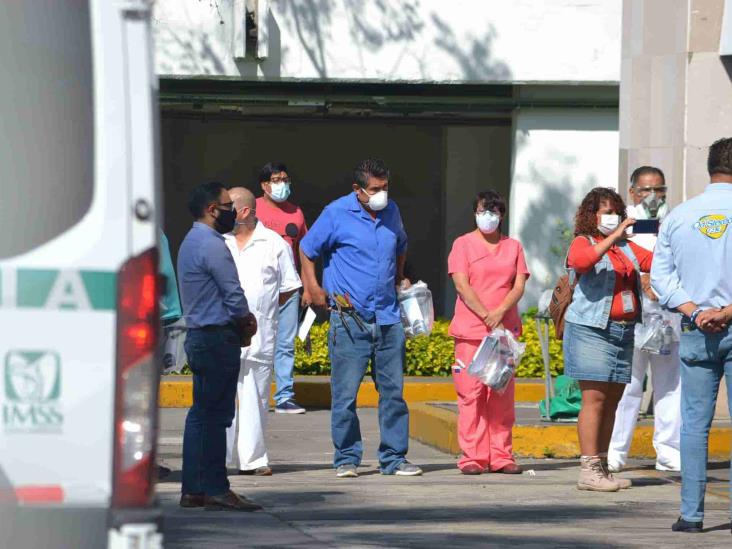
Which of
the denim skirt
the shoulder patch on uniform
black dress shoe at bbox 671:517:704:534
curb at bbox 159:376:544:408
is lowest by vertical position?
curb at bbox 159:376:544:408

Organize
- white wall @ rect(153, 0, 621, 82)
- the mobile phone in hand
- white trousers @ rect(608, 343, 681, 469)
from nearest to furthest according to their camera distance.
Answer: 1. the mobile phone in hand
2. white trousers @ rect(608, 343, 681, 469)
3. white wall @ rect(153, 0, 621, 82)

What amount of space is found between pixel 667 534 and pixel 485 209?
2963mm

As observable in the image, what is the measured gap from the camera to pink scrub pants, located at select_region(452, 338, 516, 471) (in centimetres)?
1002

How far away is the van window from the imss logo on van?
0.27 metres

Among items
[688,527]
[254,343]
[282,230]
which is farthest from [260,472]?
[282,230]

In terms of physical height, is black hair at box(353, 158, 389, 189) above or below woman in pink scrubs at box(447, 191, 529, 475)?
above

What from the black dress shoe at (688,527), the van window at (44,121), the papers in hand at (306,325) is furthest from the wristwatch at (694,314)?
the papers in hand at (306,325)

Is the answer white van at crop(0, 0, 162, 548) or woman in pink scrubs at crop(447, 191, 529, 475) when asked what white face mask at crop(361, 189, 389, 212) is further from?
white van at crop(0, 0, 162, 548)

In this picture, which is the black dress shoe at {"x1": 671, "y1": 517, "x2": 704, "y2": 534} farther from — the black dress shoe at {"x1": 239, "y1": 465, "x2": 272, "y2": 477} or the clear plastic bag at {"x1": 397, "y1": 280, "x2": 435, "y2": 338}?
the black dress shoe at {"x1": 239, "y1": 465, "x2": 272, "y2": 477}

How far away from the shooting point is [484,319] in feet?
32.9

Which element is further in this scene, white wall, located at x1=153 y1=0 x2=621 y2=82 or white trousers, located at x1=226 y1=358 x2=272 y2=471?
white wall, located at x1=153 y1=0 x2=621 y2=82

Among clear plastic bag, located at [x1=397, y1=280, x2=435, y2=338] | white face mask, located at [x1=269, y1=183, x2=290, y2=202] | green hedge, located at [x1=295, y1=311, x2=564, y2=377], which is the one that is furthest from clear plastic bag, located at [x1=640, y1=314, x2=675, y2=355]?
green hedge, located at [x1=295, y1=311, x2=564, y2=377]

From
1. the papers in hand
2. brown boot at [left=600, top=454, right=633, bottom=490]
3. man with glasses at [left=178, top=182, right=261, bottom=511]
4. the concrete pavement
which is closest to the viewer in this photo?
the concrete pavement

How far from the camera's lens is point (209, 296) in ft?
26.5
